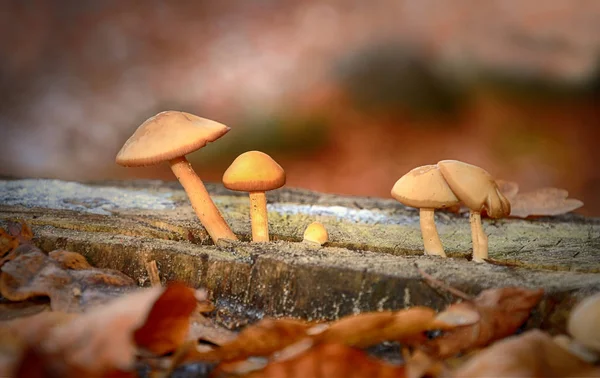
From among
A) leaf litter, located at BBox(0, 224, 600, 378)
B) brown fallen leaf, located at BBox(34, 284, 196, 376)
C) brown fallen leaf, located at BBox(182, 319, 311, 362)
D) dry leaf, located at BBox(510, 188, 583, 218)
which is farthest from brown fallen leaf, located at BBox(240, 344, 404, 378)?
dry leaf, located at BBox(510, 188, 583, 218)

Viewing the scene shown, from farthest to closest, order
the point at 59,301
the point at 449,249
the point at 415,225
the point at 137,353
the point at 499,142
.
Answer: the point at 499,142
the point at 415,225
the point at 449,249
the point at 59,301
the point at 137,353

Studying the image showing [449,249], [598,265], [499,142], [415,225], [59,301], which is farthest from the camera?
[499,142]

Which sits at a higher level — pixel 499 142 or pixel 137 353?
pixel 499 142

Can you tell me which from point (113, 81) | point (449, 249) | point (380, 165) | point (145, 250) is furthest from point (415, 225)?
point (113, 81)

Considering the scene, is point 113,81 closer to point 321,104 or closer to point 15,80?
point 15,80

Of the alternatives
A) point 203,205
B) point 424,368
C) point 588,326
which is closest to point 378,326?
point 424,368

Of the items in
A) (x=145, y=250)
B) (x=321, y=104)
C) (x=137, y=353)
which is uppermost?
(x=321, y=104)

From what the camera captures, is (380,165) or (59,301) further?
(380,165)
